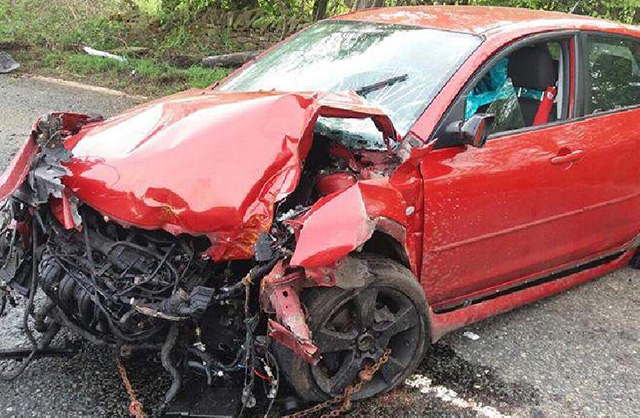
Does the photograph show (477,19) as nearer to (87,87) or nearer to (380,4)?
(380,4)

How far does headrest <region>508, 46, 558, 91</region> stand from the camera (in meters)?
3.63

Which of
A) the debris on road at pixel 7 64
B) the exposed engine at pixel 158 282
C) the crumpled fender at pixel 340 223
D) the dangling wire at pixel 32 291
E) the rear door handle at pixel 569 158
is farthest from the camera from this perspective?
the debris on road at pixel 7 64

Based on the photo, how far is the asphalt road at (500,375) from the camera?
2.97 m

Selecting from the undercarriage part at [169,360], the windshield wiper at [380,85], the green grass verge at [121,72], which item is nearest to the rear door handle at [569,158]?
the windshield wiper at [380,85]

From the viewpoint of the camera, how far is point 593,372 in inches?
132

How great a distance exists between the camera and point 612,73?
13.0ft

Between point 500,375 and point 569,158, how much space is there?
1.23 metres

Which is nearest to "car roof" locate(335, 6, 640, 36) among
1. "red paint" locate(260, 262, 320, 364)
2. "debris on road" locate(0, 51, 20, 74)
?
"red paint" locate(260, 262, 320, 364)

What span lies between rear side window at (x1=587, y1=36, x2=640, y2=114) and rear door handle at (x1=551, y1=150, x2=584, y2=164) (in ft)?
1.12

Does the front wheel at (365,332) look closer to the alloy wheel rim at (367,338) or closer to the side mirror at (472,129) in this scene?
the alloy wheel rim at (367,338)

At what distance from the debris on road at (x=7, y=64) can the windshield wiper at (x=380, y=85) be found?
28.3 feet

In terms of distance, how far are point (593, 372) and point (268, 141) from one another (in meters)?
2.08

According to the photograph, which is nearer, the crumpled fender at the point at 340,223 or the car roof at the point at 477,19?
the crumpled fender at the point at 340,223

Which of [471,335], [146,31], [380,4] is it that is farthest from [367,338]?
[146,31]
